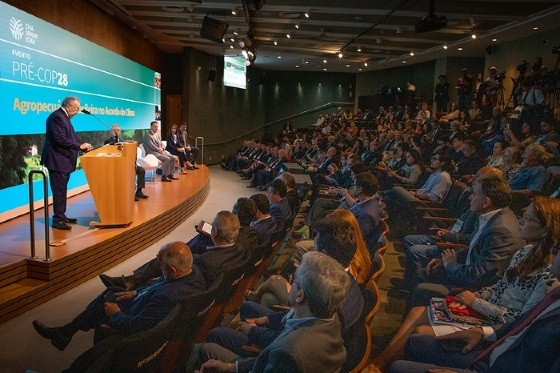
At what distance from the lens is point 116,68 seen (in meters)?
9.20

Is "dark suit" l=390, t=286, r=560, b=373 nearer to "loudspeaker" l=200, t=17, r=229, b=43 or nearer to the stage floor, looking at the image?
the stage floor

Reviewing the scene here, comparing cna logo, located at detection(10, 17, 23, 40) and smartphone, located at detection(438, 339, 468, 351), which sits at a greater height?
cna logo, located at detection(10, 17, 23, 40)

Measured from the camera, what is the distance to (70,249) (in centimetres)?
430

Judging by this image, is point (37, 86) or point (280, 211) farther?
point (37, 86)

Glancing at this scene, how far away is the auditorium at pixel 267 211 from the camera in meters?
2.14

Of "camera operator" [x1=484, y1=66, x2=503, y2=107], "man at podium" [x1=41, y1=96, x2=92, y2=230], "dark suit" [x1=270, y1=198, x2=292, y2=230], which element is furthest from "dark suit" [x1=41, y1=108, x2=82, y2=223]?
"camera operator" [x1=484, y1=66, x2=503, y2=107]

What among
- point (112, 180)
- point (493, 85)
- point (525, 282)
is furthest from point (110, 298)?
point (493, 85)

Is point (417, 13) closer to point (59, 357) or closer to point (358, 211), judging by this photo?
point (358, 211)

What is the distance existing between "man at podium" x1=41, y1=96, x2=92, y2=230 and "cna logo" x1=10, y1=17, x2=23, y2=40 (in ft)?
4.98

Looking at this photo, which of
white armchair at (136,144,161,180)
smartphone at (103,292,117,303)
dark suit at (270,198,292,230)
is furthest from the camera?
white armchair at (136,144,161,180)

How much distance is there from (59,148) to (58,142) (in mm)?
85

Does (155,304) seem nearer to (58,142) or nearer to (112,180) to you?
(112,180)

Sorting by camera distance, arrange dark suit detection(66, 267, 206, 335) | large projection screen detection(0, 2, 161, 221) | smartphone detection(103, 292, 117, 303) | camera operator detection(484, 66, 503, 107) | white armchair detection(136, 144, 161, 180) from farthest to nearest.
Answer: camera operator detection(484, 66, 503, 107)
white armchair detection(136, 144, 161, 180)
large projection screen detection(0, 2, 161, 221)
smartphone detection(103, 292, 117, 303)
dark suit detection(66, 267, 206, 335)

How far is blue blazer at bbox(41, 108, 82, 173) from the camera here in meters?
4.68
